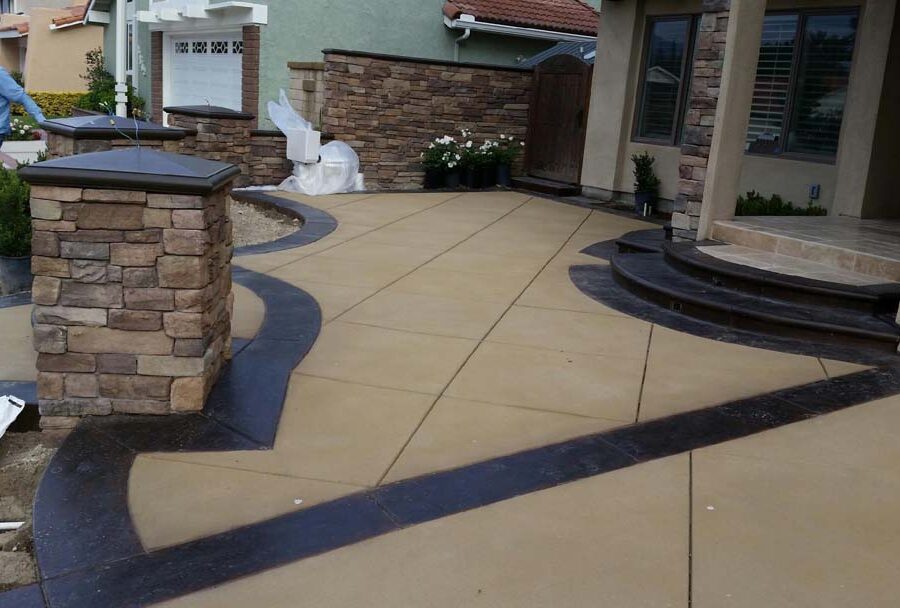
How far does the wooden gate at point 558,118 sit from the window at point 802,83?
3.41m

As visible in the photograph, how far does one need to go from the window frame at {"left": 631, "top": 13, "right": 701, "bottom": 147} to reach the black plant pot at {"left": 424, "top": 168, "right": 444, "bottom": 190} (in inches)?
129

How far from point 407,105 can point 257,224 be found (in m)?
4.09

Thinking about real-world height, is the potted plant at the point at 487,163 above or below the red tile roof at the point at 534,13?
below

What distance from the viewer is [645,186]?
39.2 feet

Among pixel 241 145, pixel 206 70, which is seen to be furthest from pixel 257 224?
pixel 206 70

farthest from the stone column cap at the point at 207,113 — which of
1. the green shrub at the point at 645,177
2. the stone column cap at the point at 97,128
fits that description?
the green shrub at the point at 645,177

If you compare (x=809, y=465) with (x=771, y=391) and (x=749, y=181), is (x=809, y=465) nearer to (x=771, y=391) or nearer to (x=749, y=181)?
(x=771, y=391)

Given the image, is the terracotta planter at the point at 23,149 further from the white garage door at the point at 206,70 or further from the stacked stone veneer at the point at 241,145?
the stacked stone veneer at the point at 241,145

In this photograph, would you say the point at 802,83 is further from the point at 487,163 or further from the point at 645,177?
the point at 487,163

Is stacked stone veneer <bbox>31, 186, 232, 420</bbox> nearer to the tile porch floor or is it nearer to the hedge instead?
the tile porch floor

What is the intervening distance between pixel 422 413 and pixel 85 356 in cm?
176

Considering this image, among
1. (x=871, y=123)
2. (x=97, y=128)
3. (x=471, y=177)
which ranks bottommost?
(x=471, y=177)

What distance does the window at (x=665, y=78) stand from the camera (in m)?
11.8

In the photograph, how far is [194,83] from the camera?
753 inches
